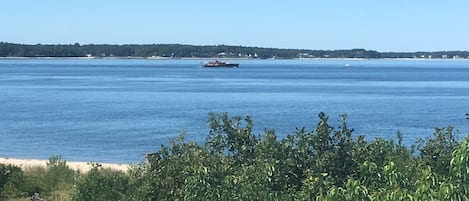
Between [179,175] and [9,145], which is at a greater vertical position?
[179,175]

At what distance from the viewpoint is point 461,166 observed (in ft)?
20.2

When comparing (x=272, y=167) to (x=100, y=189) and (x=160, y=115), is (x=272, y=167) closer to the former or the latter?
(x=100, y=189)

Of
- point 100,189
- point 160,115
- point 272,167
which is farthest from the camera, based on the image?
point 160,115

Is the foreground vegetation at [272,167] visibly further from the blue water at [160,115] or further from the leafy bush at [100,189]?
the blue water at [160,115]

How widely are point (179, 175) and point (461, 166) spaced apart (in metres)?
4.65

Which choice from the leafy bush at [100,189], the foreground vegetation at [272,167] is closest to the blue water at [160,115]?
the leafy bush at [100,189]

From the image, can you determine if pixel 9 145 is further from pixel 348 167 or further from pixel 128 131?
pixel 348 167

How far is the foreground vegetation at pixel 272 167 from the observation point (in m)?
7.79

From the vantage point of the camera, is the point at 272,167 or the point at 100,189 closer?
the point at 272,167

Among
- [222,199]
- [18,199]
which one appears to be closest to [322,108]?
[18,199]

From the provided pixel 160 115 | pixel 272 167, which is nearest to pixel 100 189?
pixel 272 167

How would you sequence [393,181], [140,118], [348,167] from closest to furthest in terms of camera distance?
[393,181] → [348,167] → [140,118]

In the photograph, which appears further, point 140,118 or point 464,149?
point 140,118

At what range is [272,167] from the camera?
8.52 metres
